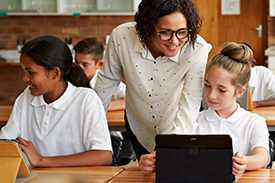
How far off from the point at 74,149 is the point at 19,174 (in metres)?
0.41

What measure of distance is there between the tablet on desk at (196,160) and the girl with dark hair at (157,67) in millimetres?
459

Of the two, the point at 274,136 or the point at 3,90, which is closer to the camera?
the point at 274,136

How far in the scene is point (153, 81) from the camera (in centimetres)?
161

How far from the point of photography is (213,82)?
61.7 inches

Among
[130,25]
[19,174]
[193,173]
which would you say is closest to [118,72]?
[130,25]

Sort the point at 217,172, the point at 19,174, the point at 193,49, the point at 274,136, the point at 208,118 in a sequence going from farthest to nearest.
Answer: the point at 274,136
the point at 208,118
the point at 193,49
the point at 19,174
the point at 217,172

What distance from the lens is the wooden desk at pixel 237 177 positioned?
1.08 metres

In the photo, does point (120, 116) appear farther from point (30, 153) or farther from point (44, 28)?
point (44, 28)

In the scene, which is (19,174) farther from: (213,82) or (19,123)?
(213,82)

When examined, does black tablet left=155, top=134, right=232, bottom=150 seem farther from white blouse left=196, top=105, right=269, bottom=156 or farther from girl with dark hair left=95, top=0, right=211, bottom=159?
white blouse left=196, top=105, right=269, bottom=156

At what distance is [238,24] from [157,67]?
3.78 meters

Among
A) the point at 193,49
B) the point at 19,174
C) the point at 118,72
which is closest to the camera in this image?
the point at 19,174

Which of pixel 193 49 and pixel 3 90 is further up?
pixel 193 49

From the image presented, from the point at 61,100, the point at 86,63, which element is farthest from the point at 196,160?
the point at 86,63
